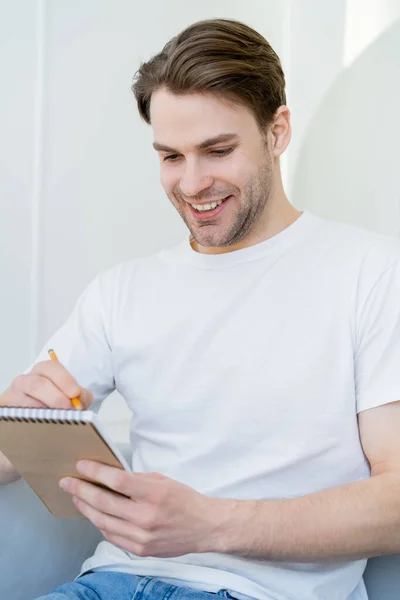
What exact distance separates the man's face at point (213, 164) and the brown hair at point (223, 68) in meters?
0.02

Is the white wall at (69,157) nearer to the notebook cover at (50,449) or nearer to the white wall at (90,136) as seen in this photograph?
the white wall at (90,136)

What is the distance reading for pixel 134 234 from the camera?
198 cm

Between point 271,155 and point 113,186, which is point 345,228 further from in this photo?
point 113,186

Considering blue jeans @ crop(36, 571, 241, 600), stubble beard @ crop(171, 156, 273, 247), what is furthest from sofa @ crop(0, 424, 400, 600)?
stubble beard @ crop(171, 156, 273, 247)

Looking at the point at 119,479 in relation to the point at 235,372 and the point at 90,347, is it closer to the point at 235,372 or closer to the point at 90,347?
the point at 235,372

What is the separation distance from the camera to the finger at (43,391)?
1062 mm

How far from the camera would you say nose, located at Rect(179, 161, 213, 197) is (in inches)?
50.3

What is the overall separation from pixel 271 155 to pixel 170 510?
2.19 feet

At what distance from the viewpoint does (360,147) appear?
181 centimetres

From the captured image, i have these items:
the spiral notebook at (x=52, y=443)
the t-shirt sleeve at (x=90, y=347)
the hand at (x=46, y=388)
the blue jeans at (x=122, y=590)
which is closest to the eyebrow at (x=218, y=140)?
the t-shirt sleeve at (x=90, y=347)

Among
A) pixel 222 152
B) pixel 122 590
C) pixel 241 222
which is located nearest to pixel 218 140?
pixel 222 152

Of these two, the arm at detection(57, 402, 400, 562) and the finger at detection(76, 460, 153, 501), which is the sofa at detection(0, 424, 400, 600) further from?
the finger at detection(76, 460, 153, 501)

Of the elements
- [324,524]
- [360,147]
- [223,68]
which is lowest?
[324,524]

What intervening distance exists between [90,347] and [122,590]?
1.41 feet
